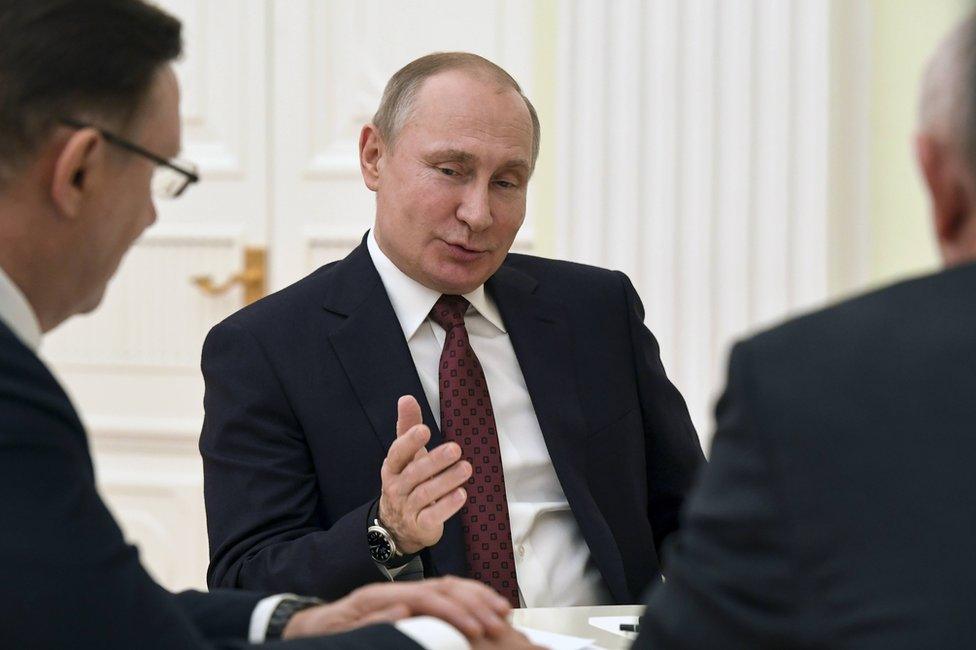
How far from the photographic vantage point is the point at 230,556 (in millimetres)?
2004

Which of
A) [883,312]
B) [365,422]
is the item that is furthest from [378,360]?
[883,312]

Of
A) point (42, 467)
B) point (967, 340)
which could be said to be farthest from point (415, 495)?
point (967, 340)

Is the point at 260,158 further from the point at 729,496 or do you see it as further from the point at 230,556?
the point at 729,496

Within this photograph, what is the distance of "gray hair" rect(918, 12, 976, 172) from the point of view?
36.7 inches

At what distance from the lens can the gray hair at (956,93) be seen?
0.93 m

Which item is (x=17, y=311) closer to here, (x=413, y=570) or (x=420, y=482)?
(x=420, y=482)

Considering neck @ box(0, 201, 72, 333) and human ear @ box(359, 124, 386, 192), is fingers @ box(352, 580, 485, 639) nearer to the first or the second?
neck @ box(0, 201, 72, 333)

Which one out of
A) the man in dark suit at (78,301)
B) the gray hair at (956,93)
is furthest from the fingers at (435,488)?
the gray hair at (956,93)

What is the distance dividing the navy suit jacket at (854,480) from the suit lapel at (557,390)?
1.16 m

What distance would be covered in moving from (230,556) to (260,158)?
2.20 m

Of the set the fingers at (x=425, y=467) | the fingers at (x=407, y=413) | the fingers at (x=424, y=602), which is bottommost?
the fingers at (x=424, y=602)

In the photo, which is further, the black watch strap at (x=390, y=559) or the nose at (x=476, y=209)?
the nose at (x=476, y=209)

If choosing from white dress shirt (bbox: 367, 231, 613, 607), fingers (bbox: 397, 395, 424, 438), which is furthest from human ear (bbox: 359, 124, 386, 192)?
fingers (bbox: 397, 395, 424, 438)

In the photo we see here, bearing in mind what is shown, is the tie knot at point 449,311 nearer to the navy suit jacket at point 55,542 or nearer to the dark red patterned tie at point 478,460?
the dark red patterned tie at point 478,460
